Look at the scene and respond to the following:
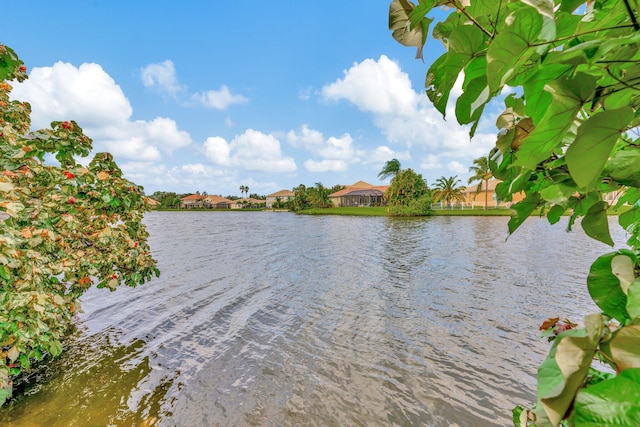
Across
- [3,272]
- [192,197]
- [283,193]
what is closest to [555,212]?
[3,272]

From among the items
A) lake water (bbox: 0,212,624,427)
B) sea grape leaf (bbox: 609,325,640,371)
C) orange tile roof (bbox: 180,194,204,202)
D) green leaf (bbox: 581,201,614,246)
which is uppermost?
orange tile roof (bbox: 180,194,204,202)

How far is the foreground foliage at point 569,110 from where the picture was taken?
407mm

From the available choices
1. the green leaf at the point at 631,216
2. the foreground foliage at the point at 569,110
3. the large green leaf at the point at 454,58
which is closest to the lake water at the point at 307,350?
the green leaf at the point at 631,216

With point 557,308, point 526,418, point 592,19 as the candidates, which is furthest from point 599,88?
point 557,308

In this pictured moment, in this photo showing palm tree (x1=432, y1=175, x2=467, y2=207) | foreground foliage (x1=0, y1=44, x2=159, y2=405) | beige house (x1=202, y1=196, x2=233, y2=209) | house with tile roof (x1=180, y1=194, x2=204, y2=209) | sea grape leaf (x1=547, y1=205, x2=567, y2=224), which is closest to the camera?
sea grape leaf (x1=547, y1=205, x2=567, y2=224)

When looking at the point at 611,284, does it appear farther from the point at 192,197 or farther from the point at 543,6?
the point at 192,197

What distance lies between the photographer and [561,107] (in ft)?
1.51

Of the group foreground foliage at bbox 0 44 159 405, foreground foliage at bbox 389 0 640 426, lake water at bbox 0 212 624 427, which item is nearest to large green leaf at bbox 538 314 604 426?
foreground foliage at bbox 389 0 640 426

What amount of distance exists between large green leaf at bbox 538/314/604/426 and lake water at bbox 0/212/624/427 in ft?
15.2

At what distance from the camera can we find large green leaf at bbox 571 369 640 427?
0.37 metres

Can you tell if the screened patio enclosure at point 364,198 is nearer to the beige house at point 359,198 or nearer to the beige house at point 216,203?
the beige house at point 359,198

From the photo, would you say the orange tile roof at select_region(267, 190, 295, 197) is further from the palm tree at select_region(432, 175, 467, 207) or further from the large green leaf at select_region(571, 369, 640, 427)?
the large green leaf at select_region(571, 369, 640, 427)

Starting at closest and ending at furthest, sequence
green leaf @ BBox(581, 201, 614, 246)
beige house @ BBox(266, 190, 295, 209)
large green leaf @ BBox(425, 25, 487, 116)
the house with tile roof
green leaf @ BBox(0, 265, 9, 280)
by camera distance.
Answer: large green leaf @ BBox(425, 25, 487, 116) < green leaf @ BBox(581, 201, 614, 246) < green leaf @ BBox(0, 265, 9, 280) < beige house @ BBox(266, 190, 295, 209) < the house with tile roof

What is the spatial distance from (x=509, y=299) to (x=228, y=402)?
28.5 feet
